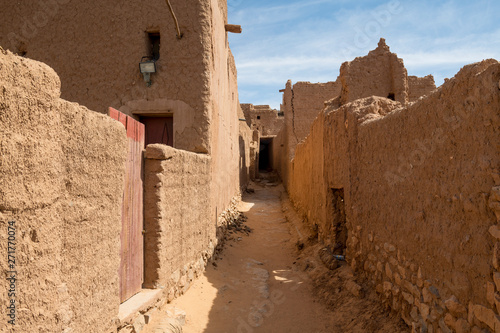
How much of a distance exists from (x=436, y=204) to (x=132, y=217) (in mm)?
2829

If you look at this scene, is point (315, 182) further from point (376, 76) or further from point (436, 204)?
point (436, 204)

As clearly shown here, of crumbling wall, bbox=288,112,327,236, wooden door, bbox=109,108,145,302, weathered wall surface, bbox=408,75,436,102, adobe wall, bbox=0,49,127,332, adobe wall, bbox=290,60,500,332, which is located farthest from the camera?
weathered wall surface, bbox=408,75,436,102

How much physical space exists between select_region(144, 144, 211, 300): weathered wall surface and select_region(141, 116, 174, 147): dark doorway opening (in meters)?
1.13

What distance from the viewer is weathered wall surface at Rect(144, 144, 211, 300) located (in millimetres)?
3760

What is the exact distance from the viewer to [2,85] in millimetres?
1582

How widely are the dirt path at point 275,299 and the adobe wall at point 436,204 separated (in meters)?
0.39

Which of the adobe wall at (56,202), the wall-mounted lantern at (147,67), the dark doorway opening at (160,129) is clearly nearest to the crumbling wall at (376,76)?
the dark doorway opening at (160,129)

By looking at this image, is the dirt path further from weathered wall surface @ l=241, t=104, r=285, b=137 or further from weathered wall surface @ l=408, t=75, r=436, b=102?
weathered wall surface @ l=241, t=104, r=285, b=137

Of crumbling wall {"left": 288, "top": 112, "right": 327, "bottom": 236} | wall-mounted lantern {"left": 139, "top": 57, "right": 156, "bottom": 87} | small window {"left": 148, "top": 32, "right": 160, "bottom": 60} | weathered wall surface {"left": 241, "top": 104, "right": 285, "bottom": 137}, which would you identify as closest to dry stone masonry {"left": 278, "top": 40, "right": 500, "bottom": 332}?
crumbling wall {"left": 288, "top": 112, "right": 327, "bottom": 236}

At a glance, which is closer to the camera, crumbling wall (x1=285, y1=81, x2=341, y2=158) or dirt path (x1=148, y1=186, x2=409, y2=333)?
dirt path (x1=148, y1=186, x2=409, y2=333)

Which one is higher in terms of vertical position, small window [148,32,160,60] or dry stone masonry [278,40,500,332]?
small window [148,32,160,60]

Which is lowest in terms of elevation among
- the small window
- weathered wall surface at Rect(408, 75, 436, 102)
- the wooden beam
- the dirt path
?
the dirt path

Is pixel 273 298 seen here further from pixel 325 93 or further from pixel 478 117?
pixel 325 93

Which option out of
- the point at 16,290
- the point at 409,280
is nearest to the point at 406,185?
the point at 409,280
